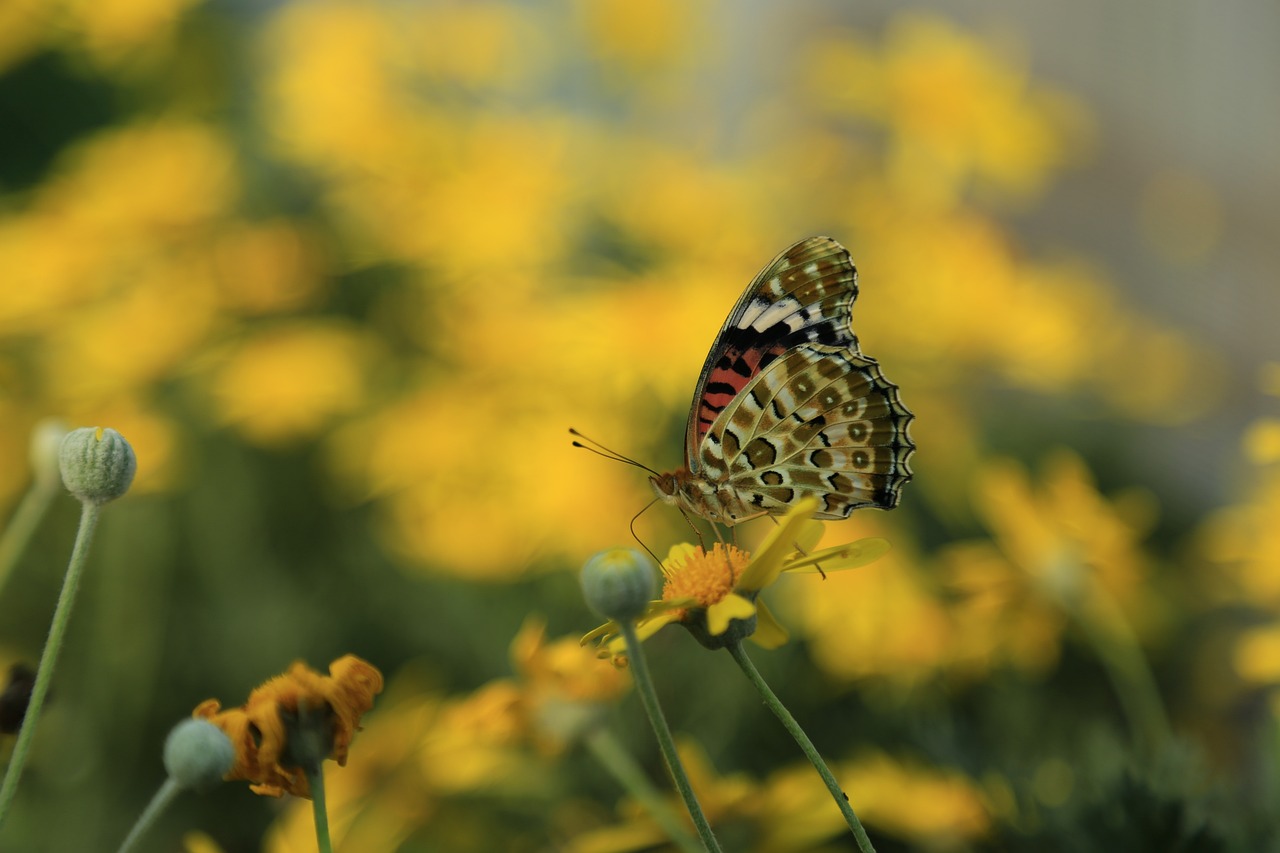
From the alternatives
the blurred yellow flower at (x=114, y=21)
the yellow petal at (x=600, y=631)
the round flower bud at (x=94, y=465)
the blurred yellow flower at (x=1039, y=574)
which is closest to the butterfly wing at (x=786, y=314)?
the yellow petal at (x=600, y=631)

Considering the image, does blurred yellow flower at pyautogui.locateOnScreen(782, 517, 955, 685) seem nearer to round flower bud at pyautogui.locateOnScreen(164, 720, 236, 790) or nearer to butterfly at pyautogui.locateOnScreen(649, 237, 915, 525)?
butterfly at pyautogui.locateOnScreen(649, 237, 915, 525)

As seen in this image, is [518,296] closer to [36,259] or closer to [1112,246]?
[36,259]

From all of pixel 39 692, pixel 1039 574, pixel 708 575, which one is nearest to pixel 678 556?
pixel 708 575

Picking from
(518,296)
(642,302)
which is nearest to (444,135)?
(518,296)

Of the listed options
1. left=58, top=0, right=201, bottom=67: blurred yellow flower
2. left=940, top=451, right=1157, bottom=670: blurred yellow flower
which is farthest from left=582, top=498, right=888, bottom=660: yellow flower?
left=58, top=0, right=201, bottom=67: blurred yellow flower

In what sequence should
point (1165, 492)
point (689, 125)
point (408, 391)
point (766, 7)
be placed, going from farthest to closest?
point (766, 7)
point (689, 125)
point (1165, 492)
point (408, 391)

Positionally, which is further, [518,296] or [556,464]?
[518,296]

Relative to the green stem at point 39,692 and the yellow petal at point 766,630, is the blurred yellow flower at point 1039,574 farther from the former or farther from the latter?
the green stem at point 39,692
